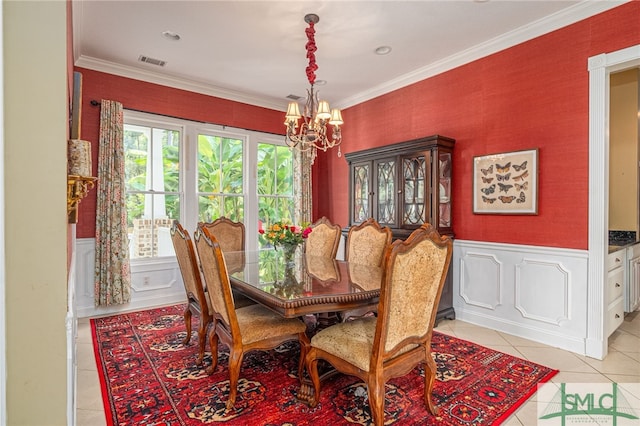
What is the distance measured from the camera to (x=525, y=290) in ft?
10.4

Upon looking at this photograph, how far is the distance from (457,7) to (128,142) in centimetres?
382

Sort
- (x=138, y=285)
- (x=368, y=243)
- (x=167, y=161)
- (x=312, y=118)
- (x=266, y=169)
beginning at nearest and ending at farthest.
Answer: (x=312, y=118)
(x=368, y=243)
(x=138, y=285)
(x=167, y=161)
(x=266, y=169)

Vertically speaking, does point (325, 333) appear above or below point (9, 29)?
below

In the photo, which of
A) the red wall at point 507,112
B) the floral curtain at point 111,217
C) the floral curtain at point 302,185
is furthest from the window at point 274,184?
the floral curtain at point 111,217

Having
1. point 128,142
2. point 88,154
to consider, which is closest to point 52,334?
point 88,154

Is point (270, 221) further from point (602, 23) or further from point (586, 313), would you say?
point (602, 23)

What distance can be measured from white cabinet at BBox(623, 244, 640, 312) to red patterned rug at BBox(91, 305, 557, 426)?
1815 millimetres

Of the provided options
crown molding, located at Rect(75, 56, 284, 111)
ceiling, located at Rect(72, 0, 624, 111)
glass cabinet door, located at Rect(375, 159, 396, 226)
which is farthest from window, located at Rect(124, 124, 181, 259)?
glass cabinet door, located at Rect(375, 159, 396, 226)

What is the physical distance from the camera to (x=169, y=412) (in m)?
1.97

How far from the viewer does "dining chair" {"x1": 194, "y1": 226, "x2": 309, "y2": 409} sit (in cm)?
193

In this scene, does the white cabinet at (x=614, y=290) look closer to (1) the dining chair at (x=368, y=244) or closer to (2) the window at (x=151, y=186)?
(1) the dining chair at (x=368, y=244)

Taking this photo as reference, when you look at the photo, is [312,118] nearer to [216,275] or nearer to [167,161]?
[216,275]

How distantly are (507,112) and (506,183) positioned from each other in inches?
27.3

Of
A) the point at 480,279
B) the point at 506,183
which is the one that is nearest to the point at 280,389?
the point at 480,279
